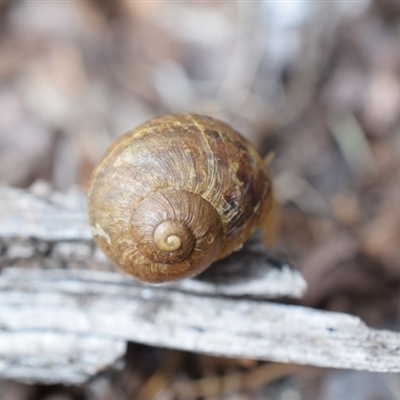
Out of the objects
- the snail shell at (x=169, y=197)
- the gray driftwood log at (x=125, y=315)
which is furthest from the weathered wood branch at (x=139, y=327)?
the snail shell at (x=169, y=197)

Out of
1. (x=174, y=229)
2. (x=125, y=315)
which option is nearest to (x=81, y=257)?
(x=125, y=315)

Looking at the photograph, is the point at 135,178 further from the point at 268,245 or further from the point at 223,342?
the point at 268,245

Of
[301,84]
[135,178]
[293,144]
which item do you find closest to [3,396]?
[135,178]

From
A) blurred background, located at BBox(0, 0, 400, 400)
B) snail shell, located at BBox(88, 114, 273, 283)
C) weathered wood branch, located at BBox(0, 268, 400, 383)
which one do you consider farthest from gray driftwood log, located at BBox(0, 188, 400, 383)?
blurred background, located at BBox(0, 0, 400, 400)

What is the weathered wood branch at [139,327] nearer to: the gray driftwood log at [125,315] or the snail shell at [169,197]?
the gray driftwood log at [125,315]

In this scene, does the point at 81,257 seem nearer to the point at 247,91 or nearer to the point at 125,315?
the point at 125,315

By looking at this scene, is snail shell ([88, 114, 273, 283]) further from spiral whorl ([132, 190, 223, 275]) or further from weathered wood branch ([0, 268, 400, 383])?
weathered wood branch ([0, 268, 400, 383])
